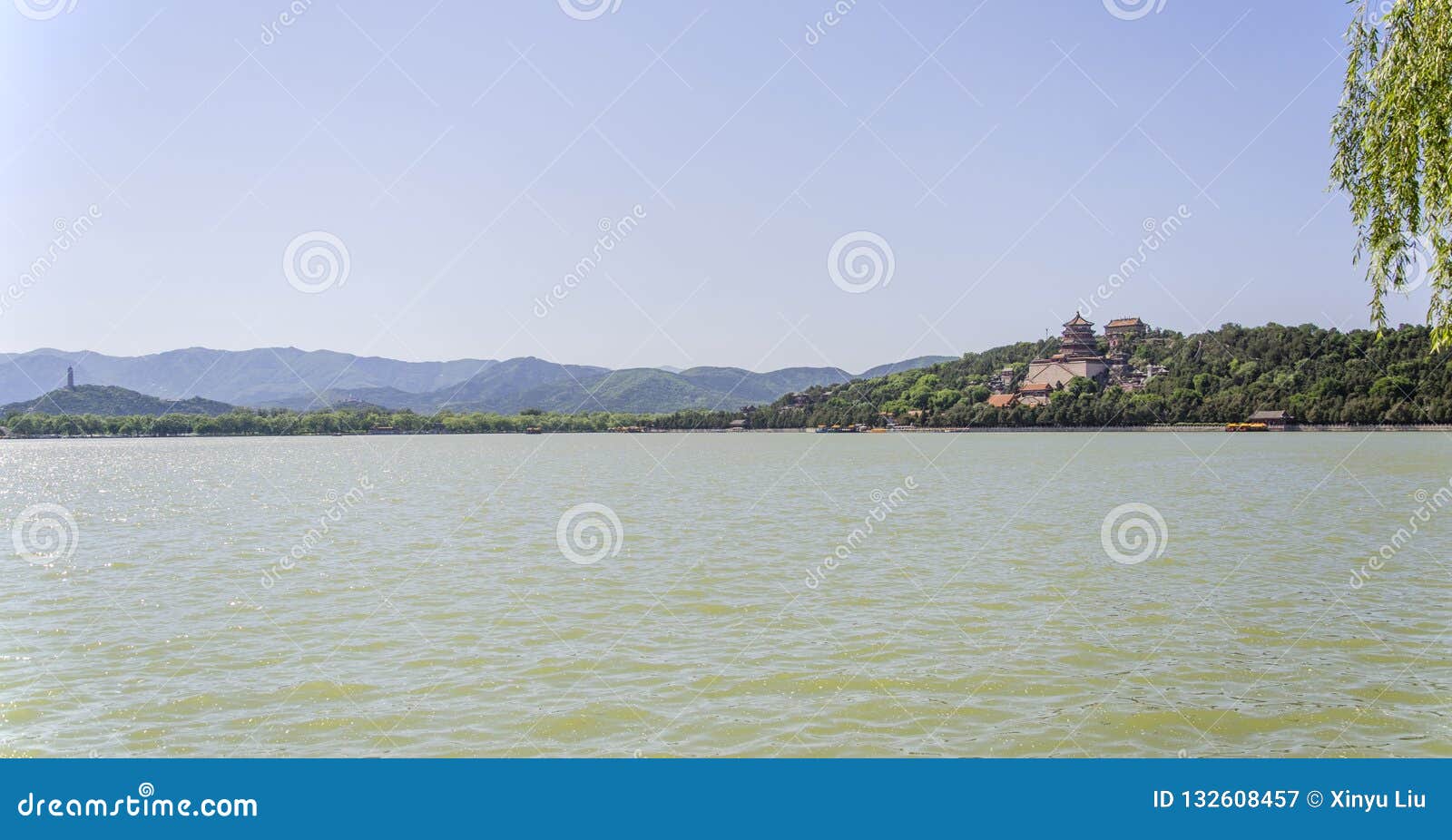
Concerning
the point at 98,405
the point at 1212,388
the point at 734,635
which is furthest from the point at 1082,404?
the point at 734,635

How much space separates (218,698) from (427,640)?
95.1 inches

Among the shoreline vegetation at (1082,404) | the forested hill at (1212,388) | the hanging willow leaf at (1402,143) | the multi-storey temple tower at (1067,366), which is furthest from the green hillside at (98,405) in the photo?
the hanging willow leaf at (1402,143)

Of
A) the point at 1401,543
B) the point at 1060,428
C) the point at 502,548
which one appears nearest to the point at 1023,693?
the point at 502,548

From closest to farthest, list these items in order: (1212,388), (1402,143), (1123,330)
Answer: (1402,143), (1212,388), (1123,330)

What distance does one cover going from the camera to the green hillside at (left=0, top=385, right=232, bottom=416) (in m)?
111

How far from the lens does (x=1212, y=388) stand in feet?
367

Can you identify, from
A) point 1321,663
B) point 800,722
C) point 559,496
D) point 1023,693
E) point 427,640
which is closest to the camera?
point 800,722

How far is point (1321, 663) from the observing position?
9742mm

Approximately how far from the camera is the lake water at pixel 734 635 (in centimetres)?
787

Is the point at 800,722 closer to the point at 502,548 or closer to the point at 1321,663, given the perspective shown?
the point at 1321,663

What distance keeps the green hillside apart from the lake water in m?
103

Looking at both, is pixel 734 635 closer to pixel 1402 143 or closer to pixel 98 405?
pixel 1402 143

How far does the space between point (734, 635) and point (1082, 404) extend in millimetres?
118648

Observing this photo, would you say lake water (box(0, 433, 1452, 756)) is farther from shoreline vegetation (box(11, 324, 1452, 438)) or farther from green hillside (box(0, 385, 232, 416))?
green hillside (box(0, 385, 232, 416))
